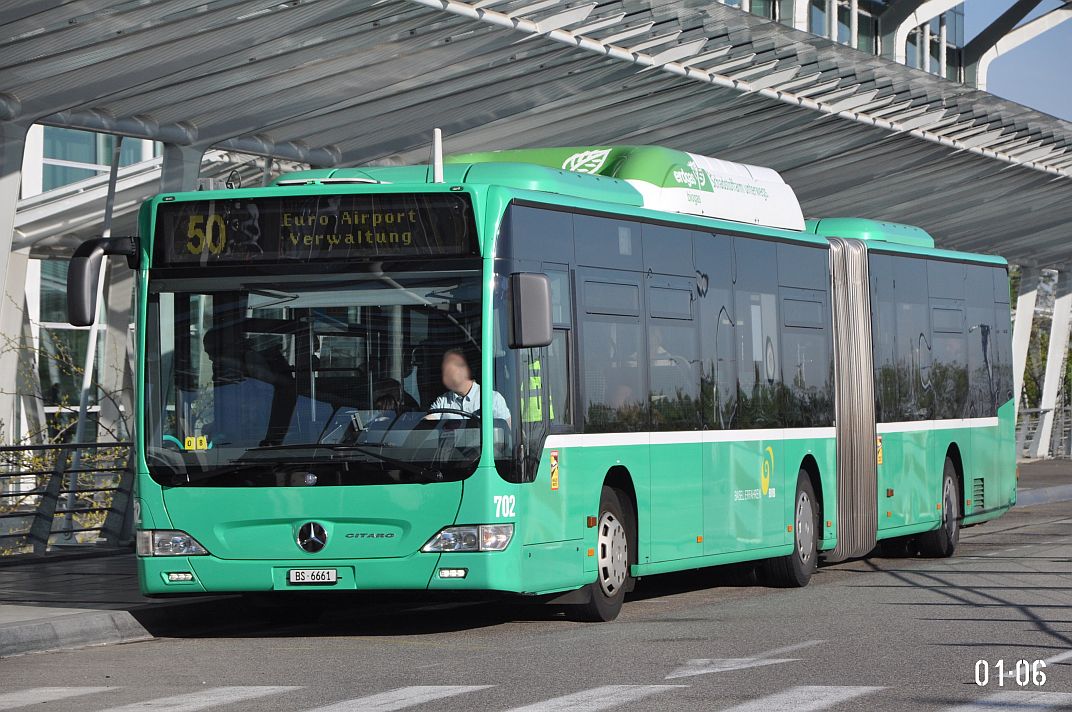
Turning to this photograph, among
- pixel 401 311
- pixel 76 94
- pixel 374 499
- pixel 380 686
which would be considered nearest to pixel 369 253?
pixel 401 311

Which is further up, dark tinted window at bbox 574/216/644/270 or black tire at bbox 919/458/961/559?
dark tinted window at bbox 574/216/644/270

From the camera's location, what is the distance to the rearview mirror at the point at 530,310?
11.8 metres

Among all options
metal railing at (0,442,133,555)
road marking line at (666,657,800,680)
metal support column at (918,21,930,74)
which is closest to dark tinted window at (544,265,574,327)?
road marking line at (666,657,800,680)

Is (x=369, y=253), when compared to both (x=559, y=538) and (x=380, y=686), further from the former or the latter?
(x=380, y=686)

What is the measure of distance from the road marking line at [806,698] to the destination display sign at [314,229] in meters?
3.94

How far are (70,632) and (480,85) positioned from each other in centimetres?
870

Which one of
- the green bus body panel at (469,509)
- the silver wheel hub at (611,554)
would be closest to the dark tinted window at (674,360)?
the green bus body panel at (469,509)

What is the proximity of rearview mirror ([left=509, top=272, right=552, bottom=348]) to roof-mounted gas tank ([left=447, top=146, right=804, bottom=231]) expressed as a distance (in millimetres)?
2948

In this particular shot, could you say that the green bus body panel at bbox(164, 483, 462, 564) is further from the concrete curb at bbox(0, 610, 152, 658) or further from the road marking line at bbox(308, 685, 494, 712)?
the road marking line at bbox(308, 685, 494, 712)

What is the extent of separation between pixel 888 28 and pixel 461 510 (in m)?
34.3

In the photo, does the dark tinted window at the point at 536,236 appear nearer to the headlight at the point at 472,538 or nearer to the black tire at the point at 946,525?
the headlight at the point at 472,538

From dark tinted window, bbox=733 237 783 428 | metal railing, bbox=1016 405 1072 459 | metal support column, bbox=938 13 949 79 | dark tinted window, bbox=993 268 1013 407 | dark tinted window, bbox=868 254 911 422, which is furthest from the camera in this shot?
metal support column, bbox=938 13 949 79

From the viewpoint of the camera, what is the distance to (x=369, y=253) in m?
12.1

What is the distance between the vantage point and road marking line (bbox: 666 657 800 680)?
10.0 m
